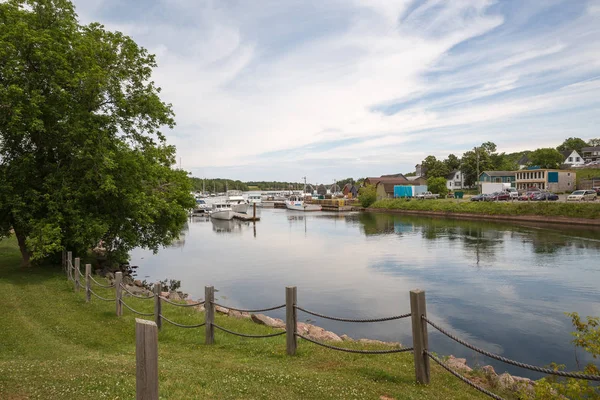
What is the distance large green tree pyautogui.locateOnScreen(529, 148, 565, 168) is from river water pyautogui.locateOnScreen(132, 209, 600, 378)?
206 ft

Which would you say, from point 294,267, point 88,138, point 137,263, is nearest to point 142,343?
point 88,138

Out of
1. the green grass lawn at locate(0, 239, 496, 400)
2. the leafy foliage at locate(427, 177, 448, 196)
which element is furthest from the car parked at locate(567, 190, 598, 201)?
the green grass lawn at locate(0, 239, 496, 400)

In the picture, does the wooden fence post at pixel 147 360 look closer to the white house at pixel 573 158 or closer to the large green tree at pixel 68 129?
the large green tree at pixel 68 129

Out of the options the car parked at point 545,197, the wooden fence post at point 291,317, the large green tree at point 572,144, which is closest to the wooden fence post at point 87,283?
the wooden fence post at point 291,317

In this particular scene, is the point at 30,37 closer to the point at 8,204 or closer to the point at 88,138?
the point at 88,138

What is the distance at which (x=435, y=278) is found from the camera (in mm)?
26234

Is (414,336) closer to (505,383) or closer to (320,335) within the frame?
(505,383)


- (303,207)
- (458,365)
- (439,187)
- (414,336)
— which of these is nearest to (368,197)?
(439,187)

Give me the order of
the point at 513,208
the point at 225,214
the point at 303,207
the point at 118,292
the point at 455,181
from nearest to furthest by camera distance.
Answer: the point at 118,292, the point at 513,208, the point at 225,214, the point at 455,181, the point at 303,207

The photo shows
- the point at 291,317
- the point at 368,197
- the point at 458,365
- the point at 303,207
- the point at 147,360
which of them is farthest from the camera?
the point at 303,207

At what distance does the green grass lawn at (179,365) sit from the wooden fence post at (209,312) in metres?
0.30

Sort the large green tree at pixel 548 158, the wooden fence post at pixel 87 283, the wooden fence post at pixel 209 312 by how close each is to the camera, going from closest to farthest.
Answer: the wooden fence post at pixel 209 312
the wooden fence post at pixel 87 283
the large green tree at pixel 548 158

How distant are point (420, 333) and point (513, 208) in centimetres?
6012

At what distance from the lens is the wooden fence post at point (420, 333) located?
23.0 ft
